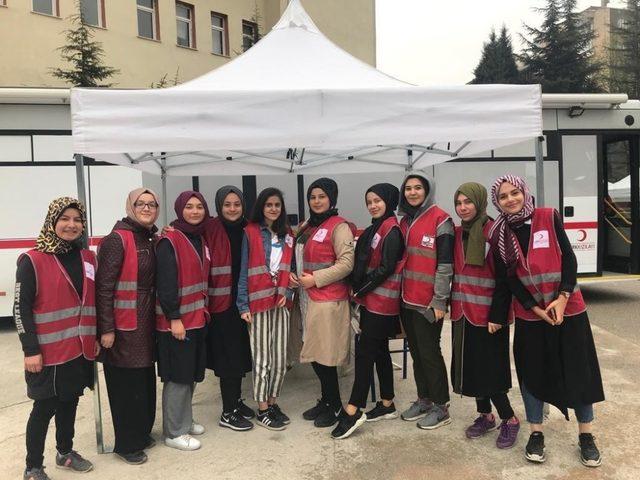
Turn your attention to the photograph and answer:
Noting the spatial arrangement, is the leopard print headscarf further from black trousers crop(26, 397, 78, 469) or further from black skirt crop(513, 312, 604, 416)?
black skirt crop(513, 312, 604, 416)

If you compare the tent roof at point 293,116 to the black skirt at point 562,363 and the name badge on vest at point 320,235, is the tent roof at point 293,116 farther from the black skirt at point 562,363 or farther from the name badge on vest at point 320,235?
the black skirt at point 562,363

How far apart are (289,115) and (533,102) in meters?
1.44

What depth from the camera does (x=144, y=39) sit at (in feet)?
47.1

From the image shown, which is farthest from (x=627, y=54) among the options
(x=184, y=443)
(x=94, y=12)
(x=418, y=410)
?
(x=184, y=443)

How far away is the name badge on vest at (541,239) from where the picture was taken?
2633mm

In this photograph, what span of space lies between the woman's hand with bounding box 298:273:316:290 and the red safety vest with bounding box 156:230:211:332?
620 millimetres

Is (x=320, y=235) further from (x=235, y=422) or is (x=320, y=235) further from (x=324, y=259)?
(x=235, y=422)

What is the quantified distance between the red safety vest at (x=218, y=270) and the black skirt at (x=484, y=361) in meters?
1.50

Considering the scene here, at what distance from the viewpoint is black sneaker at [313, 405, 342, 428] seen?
331 centimetres

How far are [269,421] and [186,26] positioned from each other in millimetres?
15558

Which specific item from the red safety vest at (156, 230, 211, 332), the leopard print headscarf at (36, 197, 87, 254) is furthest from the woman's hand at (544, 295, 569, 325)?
the leopard print headscarf at (36, 197, 87, 254)

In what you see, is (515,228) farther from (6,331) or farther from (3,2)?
(3,2)

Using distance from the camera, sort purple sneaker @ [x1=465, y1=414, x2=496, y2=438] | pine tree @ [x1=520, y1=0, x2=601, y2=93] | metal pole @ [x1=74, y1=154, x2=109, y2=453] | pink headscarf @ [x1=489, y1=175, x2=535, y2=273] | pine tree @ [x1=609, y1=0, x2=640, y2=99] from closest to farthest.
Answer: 1. pink headscarf @ [x1=489, y1=175, x2=535, y2=273]
2. metal pole @ [x1=74, y1=154, x2=109, y2=453]
3. purple sneaker @ [x1=465, y1=414, x2=496, y2=438]
4. pine tree @ [x1=520, y1=0, x2=601, y2=93]
5. pine tree @ [x1=609, y1=0, x2=640, y2=99]

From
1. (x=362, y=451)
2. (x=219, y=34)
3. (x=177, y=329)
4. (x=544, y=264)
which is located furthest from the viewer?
(x=219, y=34)
